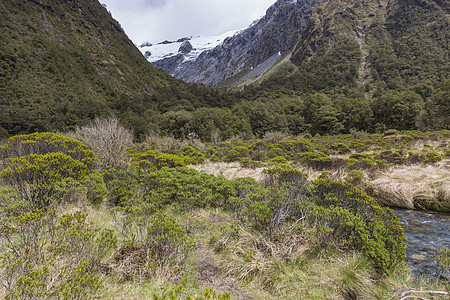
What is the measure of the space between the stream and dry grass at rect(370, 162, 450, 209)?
1.72 ft

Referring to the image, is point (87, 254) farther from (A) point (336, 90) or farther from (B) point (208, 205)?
(A) point (336, 90)

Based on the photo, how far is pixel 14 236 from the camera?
3.63m

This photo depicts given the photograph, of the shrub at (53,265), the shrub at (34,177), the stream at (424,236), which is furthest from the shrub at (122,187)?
the stream at (424,236)

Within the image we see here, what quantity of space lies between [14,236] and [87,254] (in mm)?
2092

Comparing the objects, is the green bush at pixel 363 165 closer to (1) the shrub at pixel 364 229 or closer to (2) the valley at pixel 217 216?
(2) the valley at pixel 217 216

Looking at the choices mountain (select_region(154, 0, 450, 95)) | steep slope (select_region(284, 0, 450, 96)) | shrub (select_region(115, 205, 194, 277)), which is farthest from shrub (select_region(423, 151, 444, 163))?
steep slope (select_region(284, 0, 450, 96))

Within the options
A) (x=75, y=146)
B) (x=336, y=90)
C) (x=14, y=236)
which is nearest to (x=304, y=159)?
(x=75, y=146)

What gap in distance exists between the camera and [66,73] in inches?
1923

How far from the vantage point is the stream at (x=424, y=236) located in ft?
14.2

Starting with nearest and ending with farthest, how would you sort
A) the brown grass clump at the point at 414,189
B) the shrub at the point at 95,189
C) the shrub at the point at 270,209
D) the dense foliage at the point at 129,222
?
the dense foliage at the point at 129,222 < the shrub at the point at 270,209 < the shrub at the point at 95,189 < the brown grass clump at the point at 414,189

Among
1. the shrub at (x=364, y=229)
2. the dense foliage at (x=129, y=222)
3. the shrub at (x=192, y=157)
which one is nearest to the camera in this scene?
the dense foliage at (x=129, y=222)

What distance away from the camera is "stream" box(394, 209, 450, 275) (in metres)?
4.32

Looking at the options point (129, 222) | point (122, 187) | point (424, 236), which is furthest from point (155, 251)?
point (424, 236)

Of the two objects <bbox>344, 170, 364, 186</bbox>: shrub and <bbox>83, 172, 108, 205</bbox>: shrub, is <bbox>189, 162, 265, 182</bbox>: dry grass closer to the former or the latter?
<bbox>344, 170, 364, 186</bbox>: shrub
